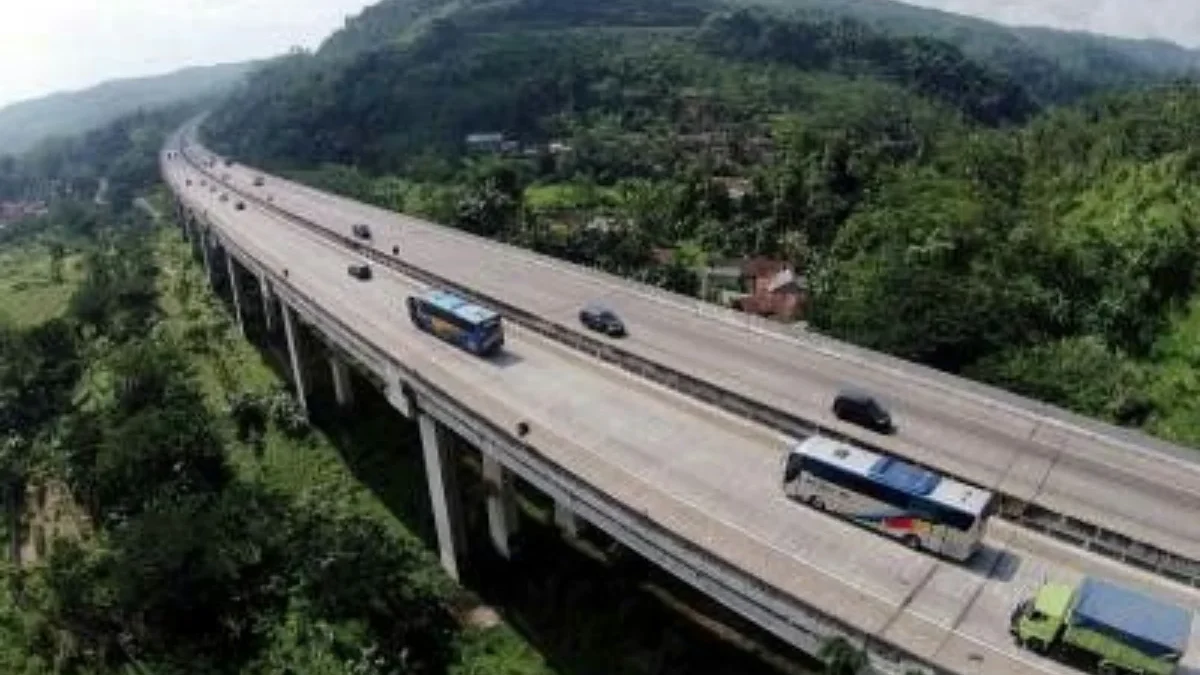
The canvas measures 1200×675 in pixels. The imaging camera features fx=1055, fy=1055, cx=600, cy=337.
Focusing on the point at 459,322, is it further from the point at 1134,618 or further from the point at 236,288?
the point at 236,288

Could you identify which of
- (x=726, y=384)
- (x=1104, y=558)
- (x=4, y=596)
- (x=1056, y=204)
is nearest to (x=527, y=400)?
(x=726, y=384)

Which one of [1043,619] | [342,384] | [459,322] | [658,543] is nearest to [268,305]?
[342,384]

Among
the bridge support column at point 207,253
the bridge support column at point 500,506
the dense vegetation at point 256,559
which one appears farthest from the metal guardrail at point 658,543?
the bridge support column at point 207,253

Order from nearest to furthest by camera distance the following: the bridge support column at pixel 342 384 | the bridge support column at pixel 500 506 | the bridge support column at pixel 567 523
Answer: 1. the bridge support column at pixel 500 506
2. the bridge support column at pixel 567 523
3. the bridge support column at pixel 342 384

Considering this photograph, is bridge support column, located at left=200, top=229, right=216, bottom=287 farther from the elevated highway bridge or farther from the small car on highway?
the elevated highway bridge

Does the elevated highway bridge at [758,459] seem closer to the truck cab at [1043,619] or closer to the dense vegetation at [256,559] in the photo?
the truck cab at [1043,619]

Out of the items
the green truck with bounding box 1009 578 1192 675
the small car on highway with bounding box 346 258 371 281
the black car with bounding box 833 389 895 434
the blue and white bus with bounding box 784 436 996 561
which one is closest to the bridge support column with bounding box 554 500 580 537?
the black car with bounding box 833 389 895 434

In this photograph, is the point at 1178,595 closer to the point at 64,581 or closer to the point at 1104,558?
the point at 1104,558
